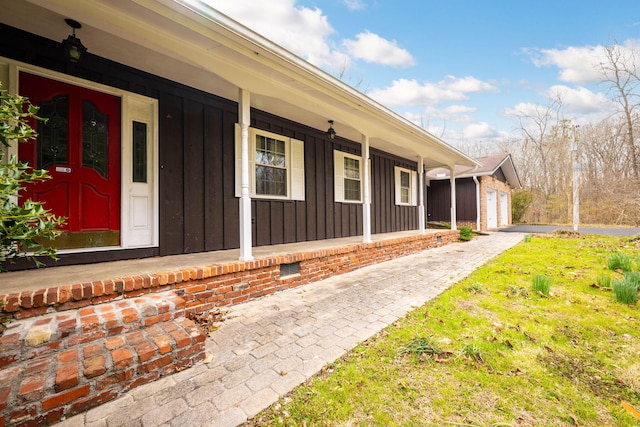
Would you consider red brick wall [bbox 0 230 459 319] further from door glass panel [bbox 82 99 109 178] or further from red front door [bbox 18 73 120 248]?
door glass panel [bbox 82 99 109 178]

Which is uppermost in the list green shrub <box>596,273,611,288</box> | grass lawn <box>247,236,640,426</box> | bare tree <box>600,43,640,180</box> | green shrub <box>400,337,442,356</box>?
bare tree <box>600,43,640,180</box>

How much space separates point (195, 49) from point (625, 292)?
5.45 metres

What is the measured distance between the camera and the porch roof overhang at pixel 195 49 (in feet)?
8.04

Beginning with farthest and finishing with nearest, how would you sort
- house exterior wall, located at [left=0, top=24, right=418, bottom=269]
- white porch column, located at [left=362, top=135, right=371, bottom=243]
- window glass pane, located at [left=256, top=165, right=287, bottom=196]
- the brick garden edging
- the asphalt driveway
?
the asphalt driveway
white porch column, located at [left=362, top=135, right=371, bottom=243]
window glass pane, located at [left=256, top=165, right=287, bottom=196]
house exterior wall, located at [left=0, top=24, right=418, bottom=269]
the brick garden edging

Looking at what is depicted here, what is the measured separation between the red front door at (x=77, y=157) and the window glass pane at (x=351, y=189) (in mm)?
4877

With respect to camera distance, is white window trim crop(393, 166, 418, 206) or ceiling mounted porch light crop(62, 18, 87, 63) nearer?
ceiling mounted porch light crop(62, 18, 87, 63)

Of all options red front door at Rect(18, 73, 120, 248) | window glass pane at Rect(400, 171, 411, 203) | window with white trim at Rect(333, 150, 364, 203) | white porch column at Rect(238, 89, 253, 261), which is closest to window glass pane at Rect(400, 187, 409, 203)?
window glass pane at Rect(400, 171, 411, 203)

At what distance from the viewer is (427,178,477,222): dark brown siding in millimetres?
14078

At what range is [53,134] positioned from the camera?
312 cm

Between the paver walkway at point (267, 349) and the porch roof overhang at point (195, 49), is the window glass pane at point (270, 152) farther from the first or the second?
the paver walkway at point (267, 349)


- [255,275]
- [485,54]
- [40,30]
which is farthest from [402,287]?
[485,54]

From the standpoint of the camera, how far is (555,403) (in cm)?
165

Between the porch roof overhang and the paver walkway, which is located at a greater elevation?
the porch roof overhang

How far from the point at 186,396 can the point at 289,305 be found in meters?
1.66
